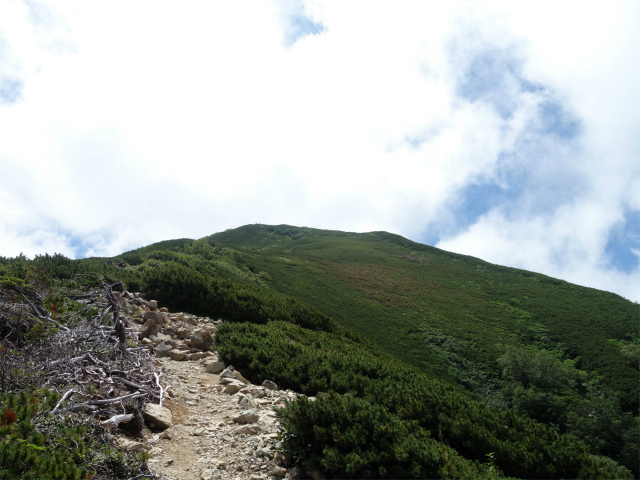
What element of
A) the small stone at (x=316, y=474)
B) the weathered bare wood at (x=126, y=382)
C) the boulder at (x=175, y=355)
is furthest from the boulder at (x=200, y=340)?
the small stone at (x=316, y=474)

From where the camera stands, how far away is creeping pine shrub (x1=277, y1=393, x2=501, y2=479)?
4.16 m

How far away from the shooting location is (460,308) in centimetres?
3841

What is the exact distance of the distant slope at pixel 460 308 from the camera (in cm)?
2648

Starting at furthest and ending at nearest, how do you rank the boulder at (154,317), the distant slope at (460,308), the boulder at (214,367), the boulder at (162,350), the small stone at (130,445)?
the distant slope at (460,308) < the boulder at (154,317) < the boulder at (162,350) < the boulder at (214,367) < the small stone at (130,445)

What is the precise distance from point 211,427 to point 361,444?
2497 mm

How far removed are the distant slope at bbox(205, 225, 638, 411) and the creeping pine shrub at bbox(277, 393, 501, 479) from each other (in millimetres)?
19373

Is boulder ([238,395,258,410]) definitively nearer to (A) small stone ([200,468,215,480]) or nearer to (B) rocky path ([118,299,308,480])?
(B) rocky path ([118,299,308,480])

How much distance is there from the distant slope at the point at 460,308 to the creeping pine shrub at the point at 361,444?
19373 mm

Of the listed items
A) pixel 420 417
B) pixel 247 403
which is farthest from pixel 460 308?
pixel 247 403

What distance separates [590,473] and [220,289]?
41.7 feet

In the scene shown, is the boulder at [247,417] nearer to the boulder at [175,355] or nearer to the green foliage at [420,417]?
the green foliage at [420,417]

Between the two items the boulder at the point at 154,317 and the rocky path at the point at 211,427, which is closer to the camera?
the rocky path at the point at 211,427

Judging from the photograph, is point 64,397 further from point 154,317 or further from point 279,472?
point 154,317

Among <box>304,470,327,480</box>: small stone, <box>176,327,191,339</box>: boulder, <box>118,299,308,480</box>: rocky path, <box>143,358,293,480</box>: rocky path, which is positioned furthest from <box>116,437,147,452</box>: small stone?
<box>176,327,191,339</box>: boulder
